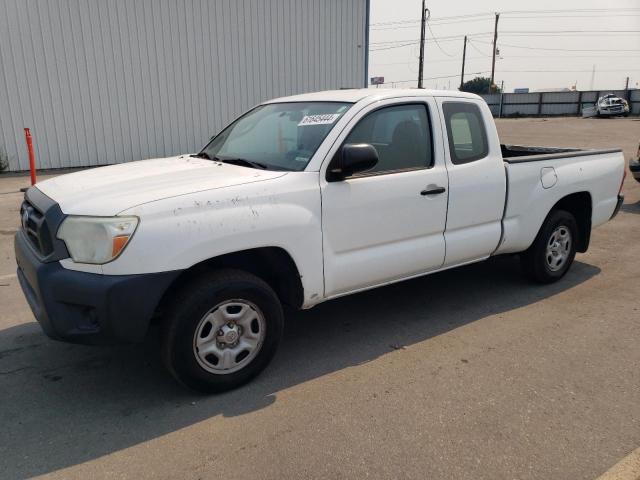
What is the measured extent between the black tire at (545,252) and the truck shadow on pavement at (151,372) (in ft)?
0.44

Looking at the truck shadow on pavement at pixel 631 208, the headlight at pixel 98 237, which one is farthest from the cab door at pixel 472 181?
the truck shadow on pavement at pixel 631 208

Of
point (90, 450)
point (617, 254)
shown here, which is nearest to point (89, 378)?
point (90, 450)

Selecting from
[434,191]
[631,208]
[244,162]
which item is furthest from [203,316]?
[631,208]

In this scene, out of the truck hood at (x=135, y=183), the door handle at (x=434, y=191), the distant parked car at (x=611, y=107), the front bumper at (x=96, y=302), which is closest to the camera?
the front bumper at (x=96, y=302)

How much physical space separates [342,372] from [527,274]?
2.59 metres

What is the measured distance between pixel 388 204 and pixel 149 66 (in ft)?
40.5

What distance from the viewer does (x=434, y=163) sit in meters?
4.19

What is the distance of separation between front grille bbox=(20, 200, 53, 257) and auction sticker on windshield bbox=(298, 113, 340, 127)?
1.85 metres

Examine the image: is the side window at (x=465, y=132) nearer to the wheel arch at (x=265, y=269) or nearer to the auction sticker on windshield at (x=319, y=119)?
the auction sticker on windshield at (x=319, y=119)

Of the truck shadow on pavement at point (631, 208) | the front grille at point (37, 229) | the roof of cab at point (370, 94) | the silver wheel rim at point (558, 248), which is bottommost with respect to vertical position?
the truck shadow on pavement at point (631, 208)

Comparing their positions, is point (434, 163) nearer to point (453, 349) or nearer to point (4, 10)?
point (453, 349)

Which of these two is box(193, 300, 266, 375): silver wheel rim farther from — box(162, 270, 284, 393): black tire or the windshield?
the windshield

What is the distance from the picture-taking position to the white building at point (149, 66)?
42.2 ft

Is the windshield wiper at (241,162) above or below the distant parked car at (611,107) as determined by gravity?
above
